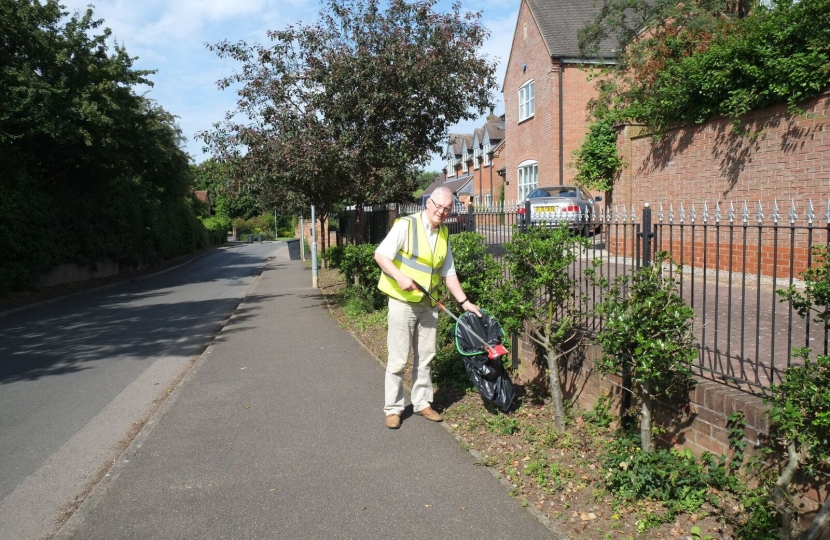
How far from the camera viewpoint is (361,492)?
4.05 metres

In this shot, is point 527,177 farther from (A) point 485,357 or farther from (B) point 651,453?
(B) point 651,453

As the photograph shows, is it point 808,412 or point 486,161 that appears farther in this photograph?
point 486,161

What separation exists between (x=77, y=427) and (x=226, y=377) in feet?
5.73

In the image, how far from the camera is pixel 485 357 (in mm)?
5105

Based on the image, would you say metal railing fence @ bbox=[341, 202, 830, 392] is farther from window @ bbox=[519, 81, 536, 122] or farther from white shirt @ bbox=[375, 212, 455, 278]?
window @ bbox=[519, 81, 536, 122]

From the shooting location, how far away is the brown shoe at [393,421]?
5.20 metres

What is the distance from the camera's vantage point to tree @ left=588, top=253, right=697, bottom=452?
366cm

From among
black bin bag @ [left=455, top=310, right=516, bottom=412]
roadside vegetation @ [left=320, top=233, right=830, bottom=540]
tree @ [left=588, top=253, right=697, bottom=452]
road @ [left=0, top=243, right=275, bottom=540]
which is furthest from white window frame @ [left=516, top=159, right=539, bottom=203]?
tree @ [left=588, top=253, right=697, bottom=452]

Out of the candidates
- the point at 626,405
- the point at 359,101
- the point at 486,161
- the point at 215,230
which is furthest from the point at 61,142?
the point at 215,230

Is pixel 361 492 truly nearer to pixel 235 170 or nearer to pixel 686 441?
pixel 686 441

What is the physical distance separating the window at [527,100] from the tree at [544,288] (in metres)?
21.9

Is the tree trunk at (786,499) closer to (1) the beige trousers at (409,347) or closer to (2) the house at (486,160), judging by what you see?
(1) the beige trousers at (409,347)

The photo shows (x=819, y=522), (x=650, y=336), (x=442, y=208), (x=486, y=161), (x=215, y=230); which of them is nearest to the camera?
(x=819, y=522)

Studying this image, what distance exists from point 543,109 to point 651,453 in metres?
22.2
